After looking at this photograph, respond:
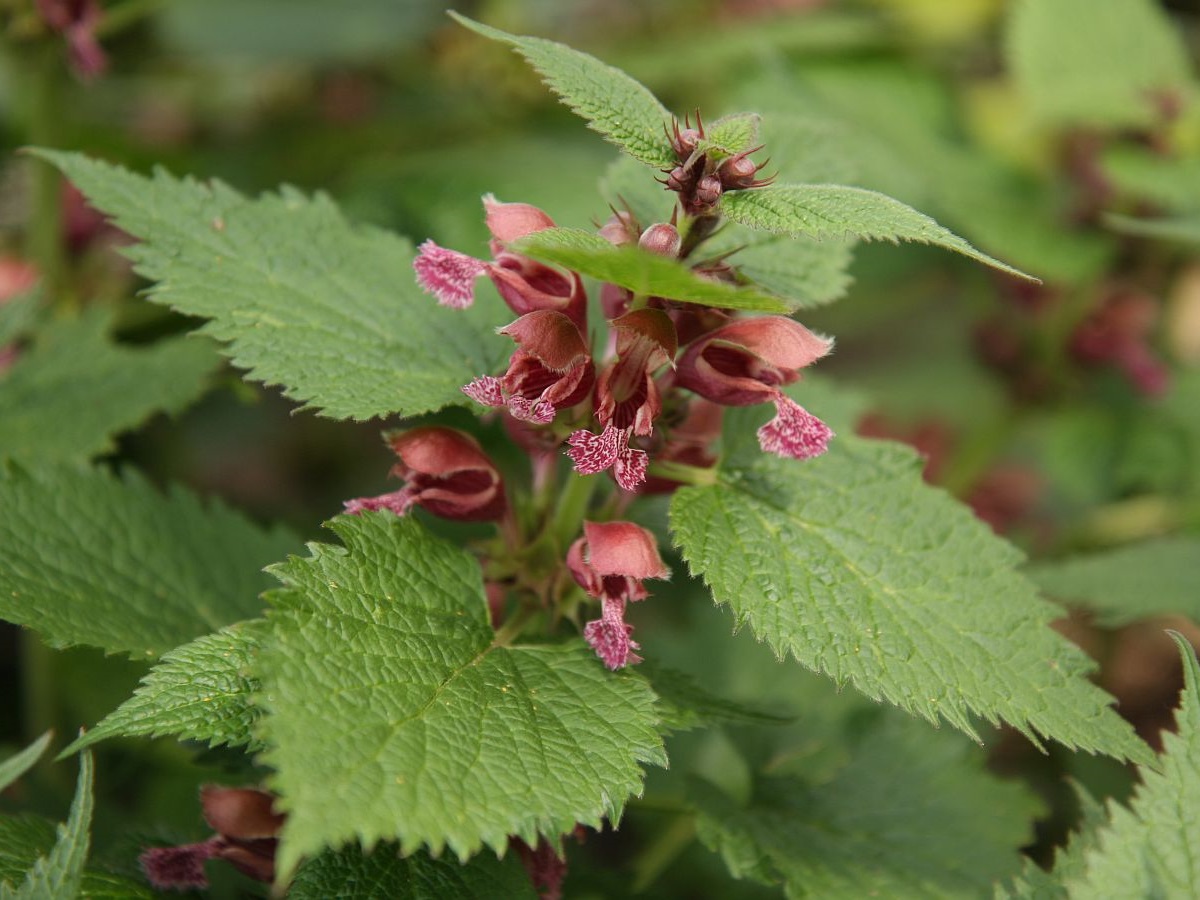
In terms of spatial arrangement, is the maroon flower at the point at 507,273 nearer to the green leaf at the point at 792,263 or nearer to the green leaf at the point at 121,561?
the green leaf at the point at 792,263

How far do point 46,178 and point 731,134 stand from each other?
151 cm

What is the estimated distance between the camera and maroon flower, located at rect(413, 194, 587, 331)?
104 centimetres

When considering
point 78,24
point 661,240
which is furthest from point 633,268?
point 78,24

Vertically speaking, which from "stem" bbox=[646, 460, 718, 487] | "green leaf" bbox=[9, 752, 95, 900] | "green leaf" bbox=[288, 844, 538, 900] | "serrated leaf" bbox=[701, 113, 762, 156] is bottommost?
"green leaf" bbox=[288, 844, 538, 900]

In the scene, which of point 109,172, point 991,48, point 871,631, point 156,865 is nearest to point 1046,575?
point 871,631

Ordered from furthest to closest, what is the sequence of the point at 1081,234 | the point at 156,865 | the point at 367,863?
the point at 1081,234 → the point at 156,865 → the point at 367,863

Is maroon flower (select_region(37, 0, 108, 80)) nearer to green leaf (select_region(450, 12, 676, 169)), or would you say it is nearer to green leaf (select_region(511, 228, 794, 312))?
green leaf (select_region(450, 12, 676, 169))

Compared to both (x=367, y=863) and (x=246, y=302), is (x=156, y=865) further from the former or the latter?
(x=246, y=302)

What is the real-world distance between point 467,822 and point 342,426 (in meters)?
2.44

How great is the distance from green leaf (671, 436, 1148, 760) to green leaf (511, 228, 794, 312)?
240 mm

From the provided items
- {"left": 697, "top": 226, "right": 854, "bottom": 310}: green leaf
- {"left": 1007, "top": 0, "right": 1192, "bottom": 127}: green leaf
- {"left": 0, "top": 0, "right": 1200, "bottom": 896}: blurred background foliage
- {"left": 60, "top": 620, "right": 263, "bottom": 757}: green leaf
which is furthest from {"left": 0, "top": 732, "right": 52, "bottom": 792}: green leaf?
{"left": 1007, "top": 0, "right": 1192, "bottom": 127}: green leaf

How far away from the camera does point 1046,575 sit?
5.52 feet

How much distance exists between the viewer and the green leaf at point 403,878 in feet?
3.11

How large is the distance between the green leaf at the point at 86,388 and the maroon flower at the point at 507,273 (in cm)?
58
